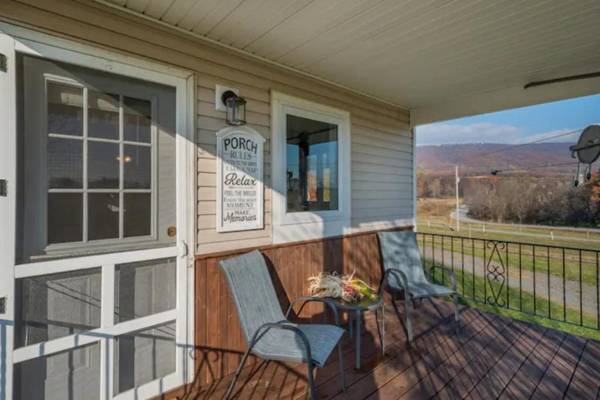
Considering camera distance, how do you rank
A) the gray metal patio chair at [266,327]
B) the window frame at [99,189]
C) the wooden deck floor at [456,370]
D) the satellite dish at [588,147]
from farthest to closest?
the satellite dish at [588,147], the wooden deck floor at [456,370], the gray metal patio chair at [266,327], the window frame at [99,189]

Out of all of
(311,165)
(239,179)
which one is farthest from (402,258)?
(239,179)

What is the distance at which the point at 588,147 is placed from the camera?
3.36m

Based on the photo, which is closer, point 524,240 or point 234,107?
point 234,107

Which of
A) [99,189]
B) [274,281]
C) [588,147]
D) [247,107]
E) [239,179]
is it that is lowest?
[274,281]

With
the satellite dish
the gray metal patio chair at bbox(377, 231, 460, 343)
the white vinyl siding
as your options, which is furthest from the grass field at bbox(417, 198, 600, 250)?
the gray metal patio chair at bbox(377, 231, 460, 343)

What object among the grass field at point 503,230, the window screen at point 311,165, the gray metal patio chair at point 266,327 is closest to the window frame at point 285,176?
the window screen at point 311,165

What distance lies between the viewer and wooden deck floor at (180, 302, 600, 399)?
1.96m

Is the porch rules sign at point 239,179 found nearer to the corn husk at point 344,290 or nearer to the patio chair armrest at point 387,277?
the corn husk at point 344,290

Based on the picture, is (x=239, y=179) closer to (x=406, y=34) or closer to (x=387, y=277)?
(x=406, y=34)

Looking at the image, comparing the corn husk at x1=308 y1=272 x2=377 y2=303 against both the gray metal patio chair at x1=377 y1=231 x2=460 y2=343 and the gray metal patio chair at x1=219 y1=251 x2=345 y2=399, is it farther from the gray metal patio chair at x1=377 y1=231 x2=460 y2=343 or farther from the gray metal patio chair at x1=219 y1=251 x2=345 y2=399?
the gray metal patio chair at x1=377 y1=231 x2=460 y2=343

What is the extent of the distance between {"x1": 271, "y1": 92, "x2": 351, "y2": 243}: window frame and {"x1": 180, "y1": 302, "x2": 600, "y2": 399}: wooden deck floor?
113cm

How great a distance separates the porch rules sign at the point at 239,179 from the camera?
2.22m

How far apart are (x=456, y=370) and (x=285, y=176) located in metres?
2.15

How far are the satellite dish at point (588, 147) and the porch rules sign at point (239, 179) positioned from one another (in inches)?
153
